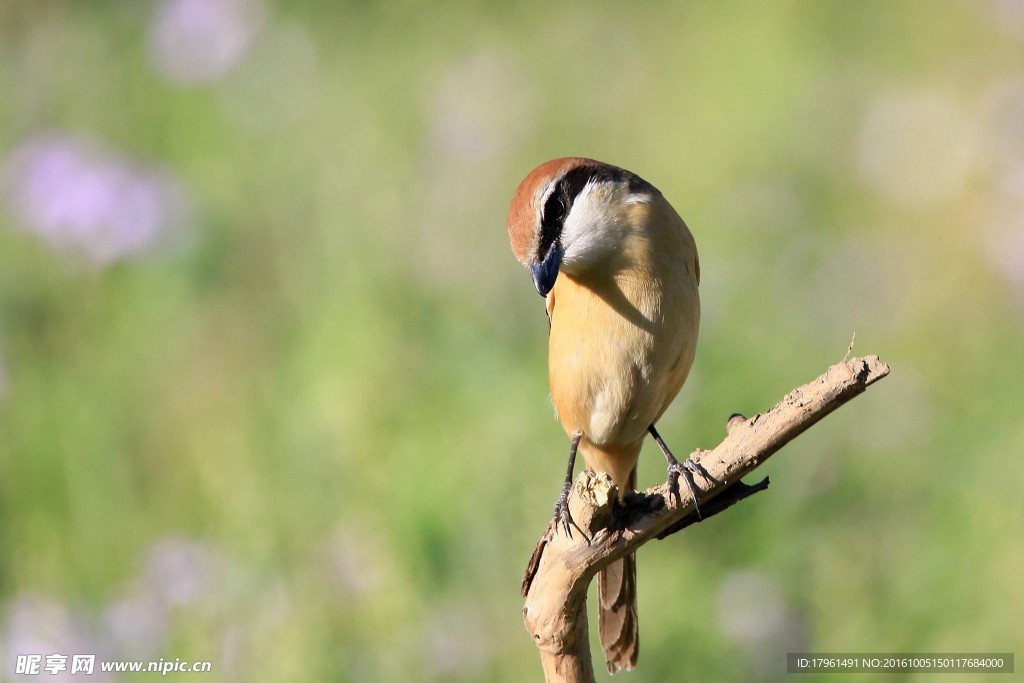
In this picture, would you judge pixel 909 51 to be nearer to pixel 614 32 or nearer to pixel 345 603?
pixel 614 32

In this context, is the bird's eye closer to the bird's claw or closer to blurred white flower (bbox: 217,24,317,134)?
the bird's claw

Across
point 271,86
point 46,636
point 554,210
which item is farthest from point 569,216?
point 271,86

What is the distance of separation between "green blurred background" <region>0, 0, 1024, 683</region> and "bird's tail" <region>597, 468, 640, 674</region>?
91cm

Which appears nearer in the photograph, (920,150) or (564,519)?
(564,519)

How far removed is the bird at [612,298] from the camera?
320 centimetres

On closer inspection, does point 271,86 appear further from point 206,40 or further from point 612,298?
point 612,298

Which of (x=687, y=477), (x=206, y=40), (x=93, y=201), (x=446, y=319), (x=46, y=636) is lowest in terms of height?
(x=687, y=477)

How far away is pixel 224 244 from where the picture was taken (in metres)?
5.71

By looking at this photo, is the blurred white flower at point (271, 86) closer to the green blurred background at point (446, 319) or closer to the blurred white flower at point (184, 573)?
the green blurred background at point (446, 319)

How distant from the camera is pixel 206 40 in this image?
6.25 meters

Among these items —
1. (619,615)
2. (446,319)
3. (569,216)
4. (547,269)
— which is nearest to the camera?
(547,269)

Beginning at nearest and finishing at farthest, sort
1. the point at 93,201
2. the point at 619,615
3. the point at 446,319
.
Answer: the point at 619,615
the point at 446,319
the point at 93,201

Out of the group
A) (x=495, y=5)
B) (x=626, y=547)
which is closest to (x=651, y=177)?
(x=495, y=5)

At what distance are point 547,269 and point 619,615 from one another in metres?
1.01
